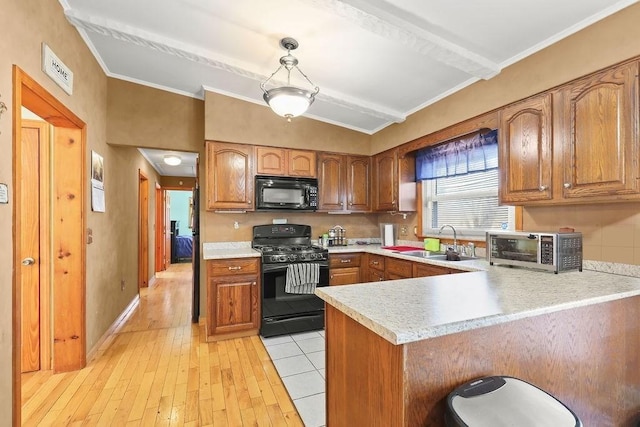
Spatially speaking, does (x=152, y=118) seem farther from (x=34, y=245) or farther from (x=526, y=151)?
(x=526, y=151)

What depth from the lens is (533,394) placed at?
0.97 m

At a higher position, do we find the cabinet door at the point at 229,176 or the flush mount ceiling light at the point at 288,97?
the flush mount ceiling light at the point at 288,97

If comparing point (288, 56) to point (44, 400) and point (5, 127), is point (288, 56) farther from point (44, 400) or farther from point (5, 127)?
point (44, 400)

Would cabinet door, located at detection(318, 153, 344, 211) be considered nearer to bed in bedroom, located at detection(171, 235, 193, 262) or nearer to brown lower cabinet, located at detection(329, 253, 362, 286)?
brown lower cabinet, located at detection(329, 253, 362, 286)

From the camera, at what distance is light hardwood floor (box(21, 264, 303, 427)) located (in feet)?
6.31

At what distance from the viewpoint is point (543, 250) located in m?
1.92

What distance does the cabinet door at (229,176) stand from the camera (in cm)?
336

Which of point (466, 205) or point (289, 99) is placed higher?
point (289, 99)

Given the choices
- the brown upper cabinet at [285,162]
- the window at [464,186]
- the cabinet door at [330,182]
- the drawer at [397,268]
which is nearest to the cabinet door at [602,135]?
the window at [464,186]

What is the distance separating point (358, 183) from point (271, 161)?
4.05 ft

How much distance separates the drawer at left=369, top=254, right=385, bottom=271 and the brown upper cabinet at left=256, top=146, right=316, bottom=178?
125 centimetres

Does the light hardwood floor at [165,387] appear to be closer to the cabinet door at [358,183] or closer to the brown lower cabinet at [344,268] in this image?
the brown lower cabinet at [344,268]

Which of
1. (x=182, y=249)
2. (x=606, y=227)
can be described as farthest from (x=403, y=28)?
(x=182, y=249)

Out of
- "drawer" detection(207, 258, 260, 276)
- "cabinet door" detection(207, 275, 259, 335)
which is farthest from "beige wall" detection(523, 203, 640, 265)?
"cabinet door" detection(207, 275, 259, 335)
